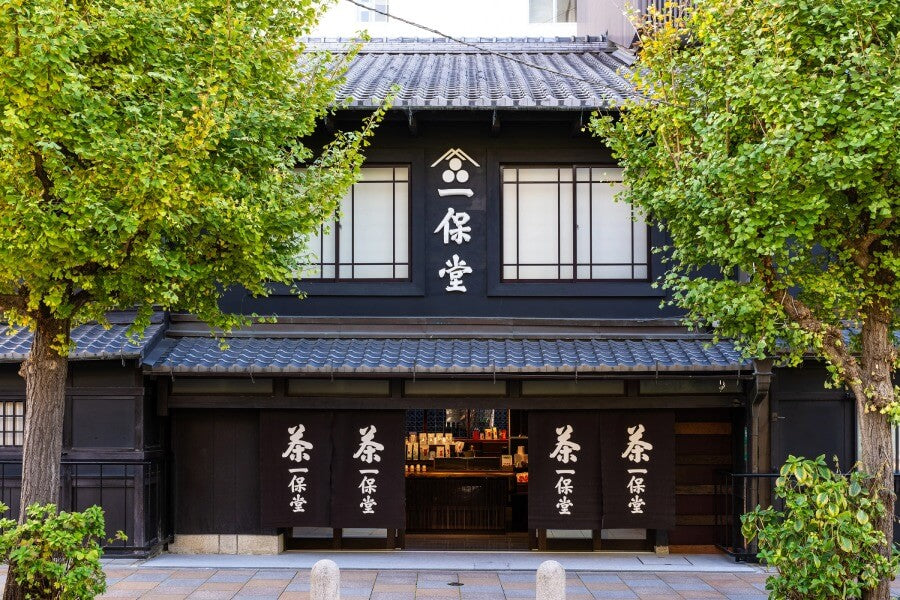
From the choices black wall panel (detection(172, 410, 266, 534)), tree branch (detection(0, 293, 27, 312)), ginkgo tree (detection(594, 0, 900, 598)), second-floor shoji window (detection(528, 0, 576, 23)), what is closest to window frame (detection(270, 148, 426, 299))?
black wall panel (detection(172, 410, 266, 534))

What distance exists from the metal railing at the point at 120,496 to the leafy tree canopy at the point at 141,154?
4.62 m

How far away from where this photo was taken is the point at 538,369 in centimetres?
1270

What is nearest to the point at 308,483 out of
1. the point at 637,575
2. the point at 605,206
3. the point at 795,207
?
the point at 637,575

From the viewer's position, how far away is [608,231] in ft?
46.9

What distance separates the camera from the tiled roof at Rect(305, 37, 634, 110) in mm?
13516

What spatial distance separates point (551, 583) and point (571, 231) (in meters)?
7.04

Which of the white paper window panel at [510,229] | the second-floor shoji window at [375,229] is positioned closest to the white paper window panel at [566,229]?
the white paper window panel at [510,229]

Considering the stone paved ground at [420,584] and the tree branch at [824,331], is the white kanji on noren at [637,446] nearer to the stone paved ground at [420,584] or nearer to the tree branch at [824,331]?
the stone paved ground at [420,584]

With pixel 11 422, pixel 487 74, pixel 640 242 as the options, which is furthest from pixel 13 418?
pixel 640 242

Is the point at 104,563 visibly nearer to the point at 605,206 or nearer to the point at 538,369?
the point at 538,369

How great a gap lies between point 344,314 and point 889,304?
8.53 meters

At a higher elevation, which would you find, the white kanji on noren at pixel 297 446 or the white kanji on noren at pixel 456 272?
the white kanji on noren at pixel 456 272

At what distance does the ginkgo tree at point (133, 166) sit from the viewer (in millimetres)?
8008

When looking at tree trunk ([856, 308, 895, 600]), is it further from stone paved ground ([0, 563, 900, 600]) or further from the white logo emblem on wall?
the white logo emblem on wall
